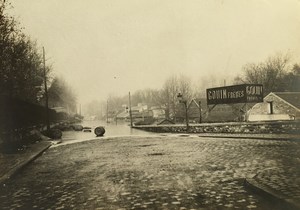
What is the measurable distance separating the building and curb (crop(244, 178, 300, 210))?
37.7 metres

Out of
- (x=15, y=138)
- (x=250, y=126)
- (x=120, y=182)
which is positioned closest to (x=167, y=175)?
(x=120, y=182)

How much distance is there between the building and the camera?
1654 inches

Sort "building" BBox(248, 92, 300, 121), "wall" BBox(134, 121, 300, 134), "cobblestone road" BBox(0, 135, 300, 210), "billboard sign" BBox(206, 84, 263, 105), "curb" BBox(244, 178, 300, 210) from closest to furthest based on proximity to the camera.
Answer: "curb" BBox(244, 178, 300, 210) → "cobblestone road" BBox(0, 135, 300, 210) → "wall" BBox(134, 121, 300, 134) → "billboard sign" BBox(206, 84, 263, 105) → "building" BBox(248, 92, 300, 121)

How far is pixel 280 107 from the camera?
4341cm

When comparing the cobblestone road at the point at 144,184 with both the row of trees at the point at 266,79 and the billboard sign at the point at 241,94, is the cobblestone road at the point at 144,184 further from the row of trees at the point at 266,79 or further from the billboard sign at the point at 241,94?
the row of trees at the point at 266,79

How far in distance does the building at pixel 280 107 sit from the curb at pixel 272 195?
3766 centimetres

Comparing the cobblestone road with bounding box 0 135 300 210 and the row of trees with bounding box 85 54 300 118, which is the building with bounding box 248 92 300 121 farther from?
the cobblestone road with bounding box 0 135 300 210

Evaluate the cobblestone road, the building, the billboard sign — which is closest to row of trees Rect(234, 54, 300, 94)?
the building

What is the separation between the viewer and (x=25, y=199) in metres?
6.58

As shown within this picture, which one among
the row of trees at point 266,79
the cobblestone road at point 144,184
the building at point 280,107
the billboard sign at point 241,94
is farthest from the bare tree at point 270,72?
the cobblestone road at point 144,184

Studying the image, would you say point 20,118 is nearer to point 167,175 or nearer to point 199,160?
point 199,160

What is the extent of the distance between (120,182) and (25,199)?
6.72ft

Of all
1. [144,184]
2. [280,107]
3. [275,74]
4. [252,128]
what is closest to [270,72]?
[275,74]

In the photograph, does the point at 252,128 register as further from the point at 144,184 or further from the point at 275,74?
the point at 275,74
